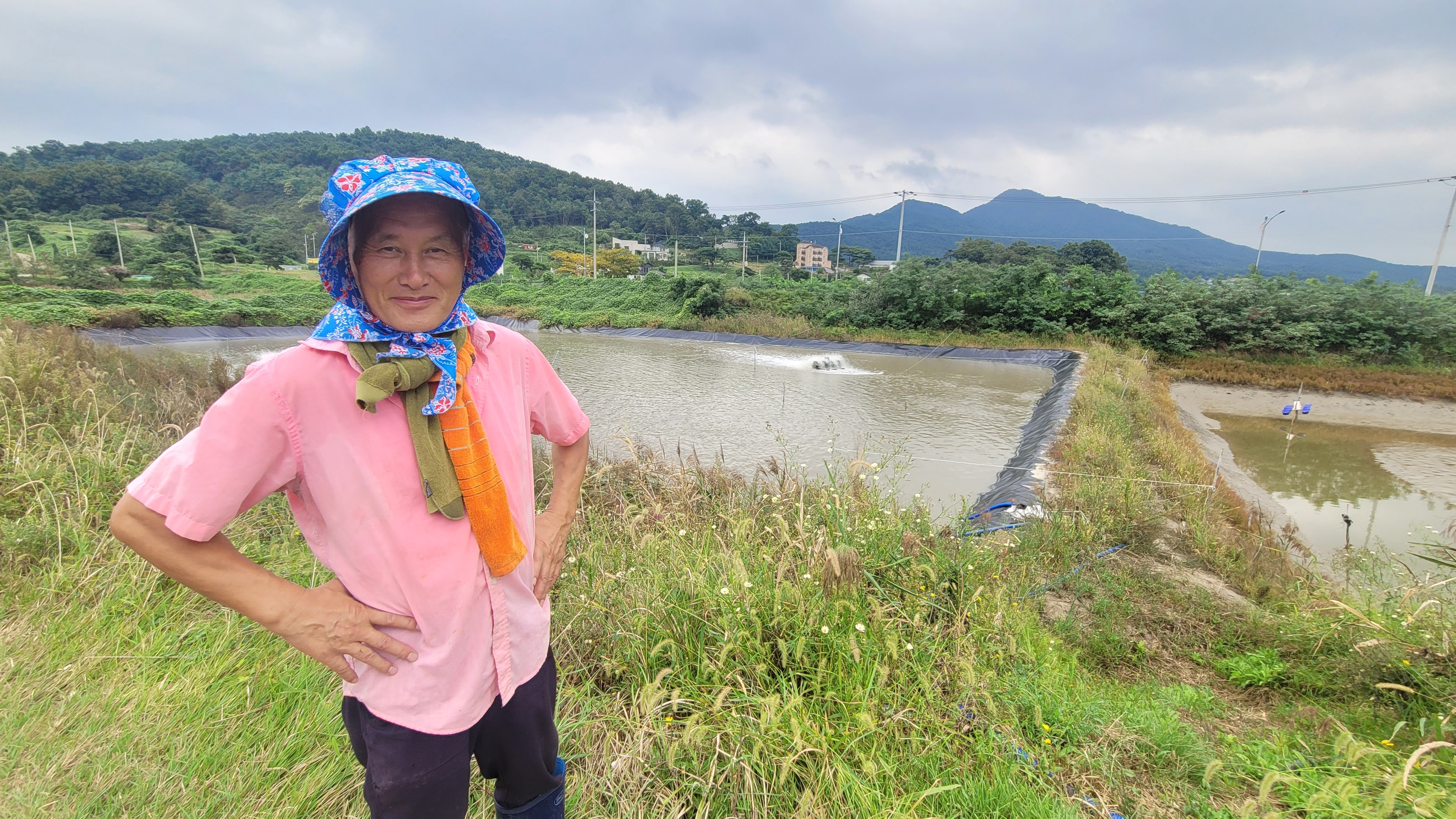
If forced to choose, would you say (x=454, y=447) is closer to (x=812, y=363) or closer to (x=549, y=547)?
(x=549, y=547)

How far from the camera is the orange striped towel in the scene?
3.36 ft

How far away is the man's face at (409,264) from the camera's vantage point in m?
1.02

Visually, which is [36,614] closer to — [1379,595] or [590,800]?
[590,800]

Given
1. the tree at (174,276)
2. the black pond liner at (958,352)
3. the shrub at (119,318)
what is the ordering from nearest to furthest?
the black pond liner at (958,352)
the shrub at (119,318)
the tree at (174,276)

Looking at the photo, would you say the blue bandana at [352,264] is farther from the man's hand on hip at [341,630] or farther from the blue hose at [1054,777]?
the blue hose at [1054,777]

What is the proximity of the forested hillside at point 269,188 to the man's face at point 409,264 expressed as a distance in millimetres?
39491

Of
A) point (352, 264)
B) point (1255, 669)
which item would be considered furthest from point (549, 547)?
point (1255, 669)

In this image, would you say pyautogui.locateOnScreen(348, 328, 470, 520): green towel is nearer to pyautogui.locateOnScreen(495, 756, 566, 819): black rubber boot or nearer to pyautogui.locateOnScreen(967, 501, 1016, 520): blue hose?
pyautogui.locateOnScreen(495, 756, 566, 819): black rubber boot

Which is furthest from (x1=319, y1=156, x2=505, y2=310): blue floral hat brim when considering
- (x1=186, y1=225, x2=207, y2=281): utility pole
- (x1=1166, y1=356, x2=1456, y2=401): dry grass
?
(x1=186, y1=225, x2=207, y2=281): utility pole

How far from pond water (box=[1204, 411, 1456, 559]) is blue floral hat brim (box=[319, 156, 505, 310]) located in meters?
6.68

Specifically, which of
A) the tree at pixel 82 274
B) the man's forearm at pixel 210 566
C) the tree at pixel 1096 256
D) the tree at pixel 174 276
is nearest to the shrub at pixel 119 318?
the tree at pixel 82 274

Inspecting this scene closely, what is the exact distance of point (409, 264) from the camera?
103cm

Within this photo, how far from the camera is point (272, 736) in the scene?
1655 millimetres

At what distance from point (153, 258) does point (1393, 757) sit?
1709 inches
